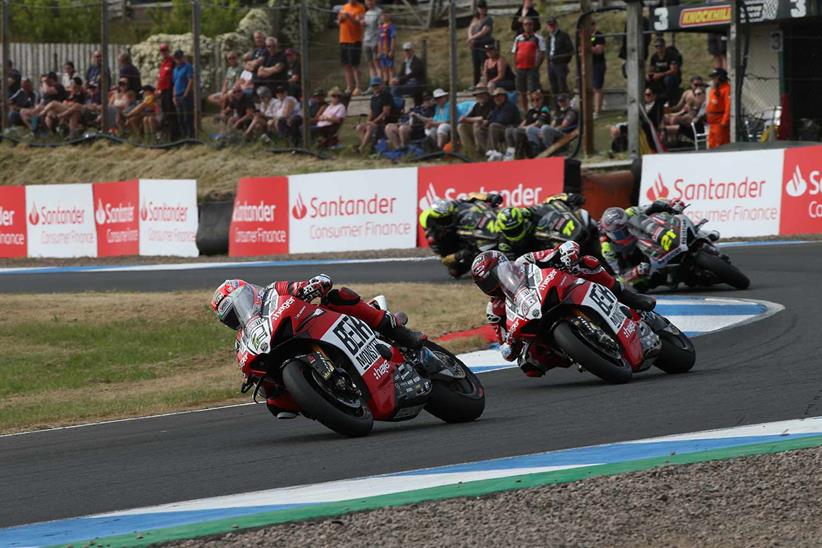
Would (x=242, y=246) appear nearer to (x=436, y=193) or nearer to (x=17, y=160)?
(x=436, y=193)

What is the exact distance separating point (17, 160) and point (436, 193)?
1412 cm

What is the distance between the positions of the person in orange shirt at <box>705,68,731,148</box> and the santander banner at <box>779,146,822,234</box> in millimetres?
2652

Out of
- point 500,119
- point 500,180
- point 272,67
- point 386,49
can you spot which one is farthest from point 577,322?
point 272,67

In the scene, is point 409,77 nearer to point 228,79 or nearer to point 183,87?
point 228,79

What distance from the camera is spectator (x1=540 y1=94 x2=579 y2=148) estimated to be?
874 inches

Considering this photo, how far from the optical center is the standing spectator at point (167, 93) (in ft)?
86.9

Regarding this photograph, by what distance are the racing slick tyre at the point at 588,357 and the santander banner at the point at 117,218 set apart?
17.5 meters

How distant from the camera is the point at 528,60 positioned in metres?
21.8

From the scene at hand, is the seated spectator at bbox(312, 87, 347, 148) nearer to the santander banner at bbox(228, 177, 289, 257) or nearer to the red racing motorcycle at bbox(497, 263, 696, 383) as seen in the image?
the santander banner at bbox(228, 177, 289, 257)

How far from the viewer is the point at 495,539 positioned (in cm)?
512

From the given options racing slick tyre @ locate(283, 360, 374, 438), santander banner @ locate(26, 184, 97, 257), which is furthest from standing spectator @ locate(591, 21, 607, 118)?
racing slick tyre @ locate(283, 360, 374, 438)

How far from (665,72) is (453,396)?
15545mm

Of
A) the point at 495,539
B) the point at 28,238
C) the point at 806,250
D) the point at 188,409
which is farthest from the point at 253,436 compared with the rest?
the point at 28,238

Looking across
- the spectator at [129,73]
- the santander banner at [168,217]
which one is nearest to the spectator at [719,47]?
the santander banner at [168,217]
